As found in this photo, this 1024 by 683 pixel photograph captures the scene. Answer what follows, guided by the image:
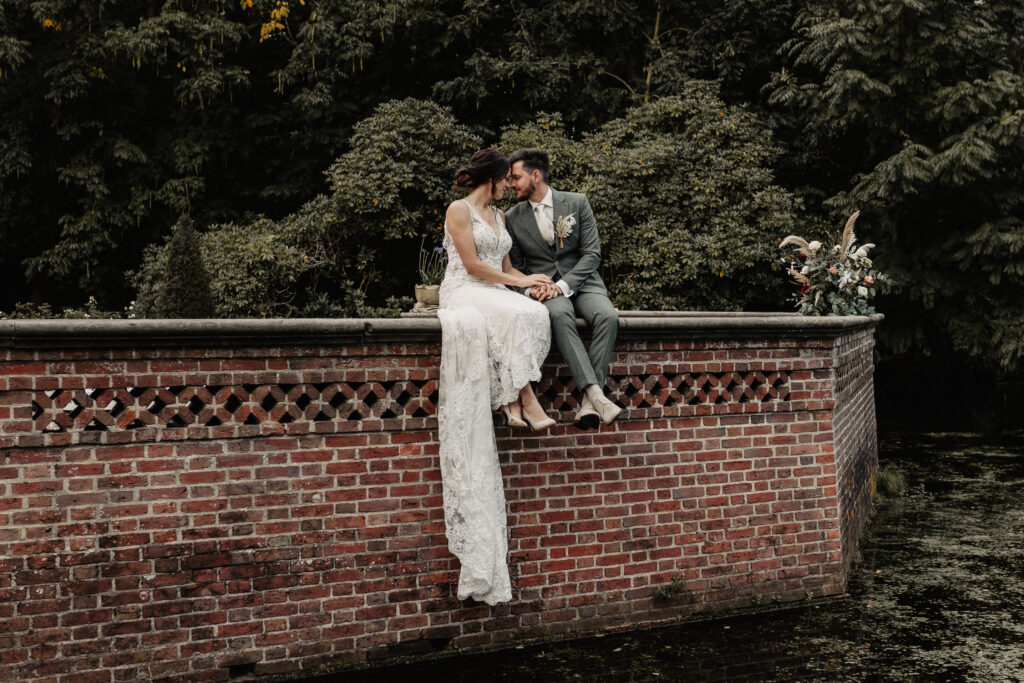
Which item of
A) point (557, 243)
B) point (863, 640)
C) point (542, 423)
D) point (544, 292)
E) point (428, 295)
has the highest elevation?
point (557, 243)

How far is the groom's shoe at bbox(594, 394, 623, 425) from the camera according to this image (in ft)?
18.8

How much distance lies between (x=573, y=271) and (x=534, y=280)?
352 mm

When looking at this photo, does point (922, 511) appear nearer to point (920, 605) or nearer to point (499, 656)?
point (920, 605)

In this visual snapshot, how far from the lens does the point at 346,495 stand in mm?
5617

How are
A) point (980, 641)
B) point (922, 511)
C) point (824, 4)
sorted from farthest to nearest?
point (824, 4)
point (922, 511)
point (980, 641)

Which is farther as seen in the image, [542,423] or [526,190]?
[526,190]

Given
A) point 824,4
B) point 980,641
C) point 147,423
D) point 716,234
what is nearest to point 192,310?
point 716,234

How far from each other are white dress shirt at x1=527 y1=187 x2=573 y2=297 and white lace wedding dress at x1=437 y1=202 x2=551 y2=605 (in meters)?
0.89

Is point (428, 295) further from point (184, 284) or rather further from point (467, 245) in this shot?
point (184, 284)

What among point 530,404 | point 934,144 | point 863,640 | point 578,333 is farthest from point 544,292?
point 934,144

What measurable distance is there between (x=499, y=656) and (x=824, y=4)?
17156 mm

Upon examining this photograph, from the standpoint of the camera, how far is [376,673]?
5527 millimetres

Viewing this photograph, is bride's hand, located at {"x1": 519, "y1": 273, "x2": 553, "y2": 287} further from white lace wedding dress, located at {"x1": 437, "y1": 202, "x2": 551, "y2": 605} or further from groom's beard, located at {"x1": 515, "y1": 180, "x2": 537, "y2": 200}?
groom's beard, located at {"x1": 515, "y1": 180, "x2": 537, "y2": 200}

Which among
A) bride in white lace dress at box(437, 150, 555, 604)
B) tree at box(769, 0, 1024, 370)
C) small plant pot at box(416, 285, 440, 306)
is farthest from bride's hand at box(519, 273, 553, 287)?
tree at box(769, 0, 1024, 370)
